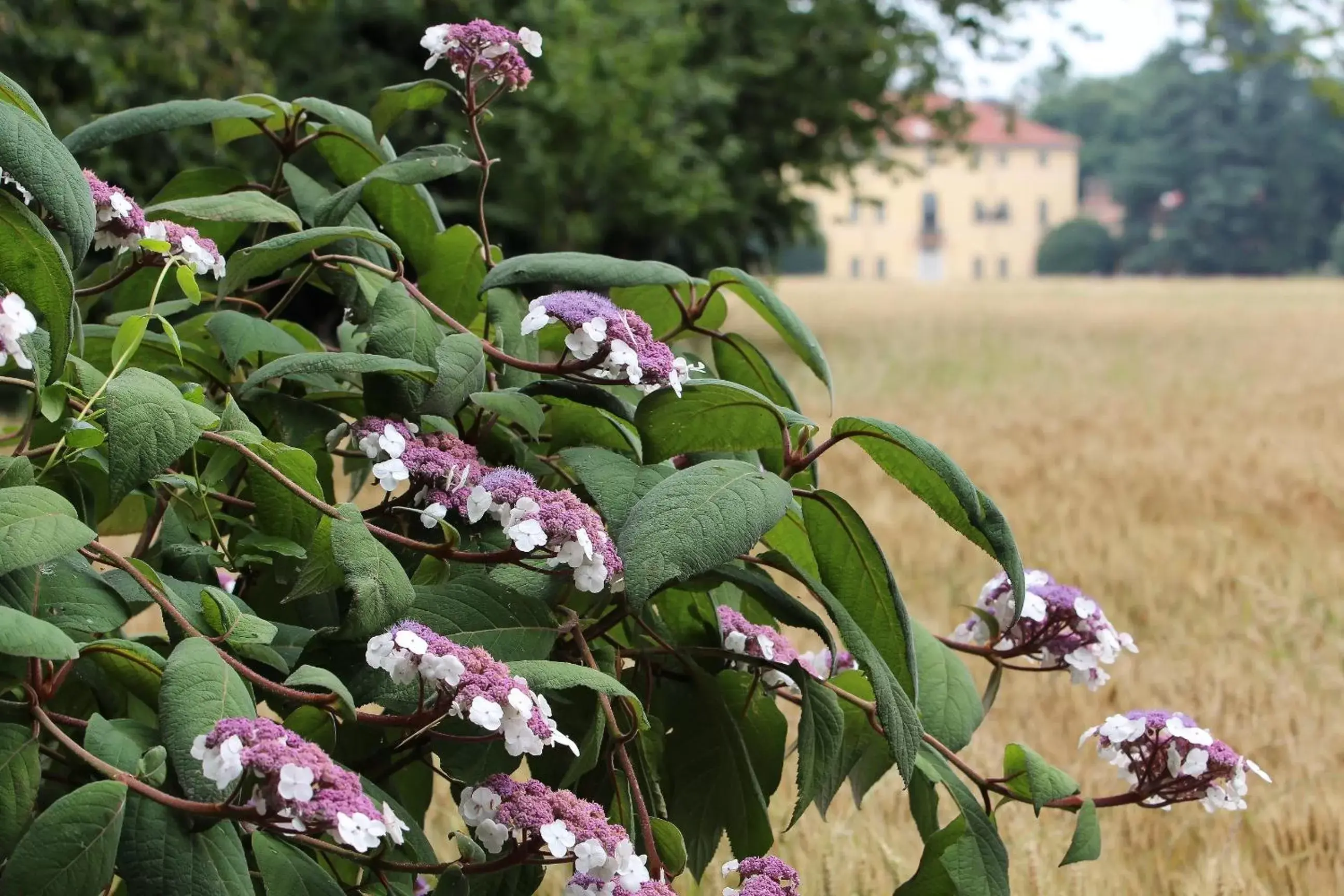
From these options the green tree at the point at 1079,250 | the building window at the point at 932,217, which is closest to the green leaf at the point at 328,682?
the green tree at the point at 1079,250

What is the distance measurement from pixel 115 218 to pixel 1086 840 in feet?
2.98

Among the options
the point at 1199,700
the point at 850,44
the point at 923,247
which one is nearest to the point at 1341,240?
the point at 923,247

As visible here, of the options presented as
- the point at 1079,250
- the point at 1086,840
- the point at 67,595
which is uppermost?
the point at 67,595

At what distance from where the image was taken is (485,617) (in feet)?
3.13

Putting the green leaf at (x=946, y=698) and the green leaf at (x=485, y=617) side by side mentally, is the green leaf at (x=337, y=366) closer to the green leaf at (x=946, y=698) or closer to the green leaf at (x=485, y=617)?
the green leaf at (x=485, y=617)

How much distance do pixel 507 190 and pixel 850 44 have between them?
3.23 metres

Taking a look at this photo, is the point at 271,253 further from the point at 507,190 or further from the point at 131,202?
the point at 507,190

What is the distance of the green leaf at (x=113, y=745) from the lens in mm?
781

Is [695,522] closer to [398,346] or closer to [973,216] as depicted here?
[398,346]

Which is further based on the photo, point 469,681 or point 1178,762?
point 1178,762

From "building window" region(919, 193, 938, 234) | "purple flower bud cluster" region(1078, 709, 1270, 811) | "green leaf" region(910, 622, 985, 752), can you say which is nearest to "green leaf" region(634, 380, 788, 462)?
"green leaf" region(910, 622, 985, 752)

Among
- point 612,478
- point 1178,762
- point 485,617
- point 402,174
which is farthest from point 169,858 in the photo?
point 1178,762

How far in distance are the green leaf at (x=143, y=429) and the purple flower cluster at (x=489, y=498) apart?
132 mm

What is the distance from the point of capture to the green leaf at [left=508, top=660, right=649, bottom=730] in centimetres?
85
